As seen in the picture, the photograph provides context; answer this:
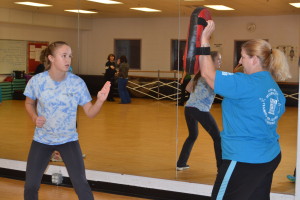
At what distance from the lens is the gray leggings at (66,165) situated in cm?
336

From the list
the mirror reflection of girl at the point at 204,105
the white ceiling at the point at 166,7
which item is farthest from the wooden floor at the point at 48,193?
the white ceiling at the point at 166,7

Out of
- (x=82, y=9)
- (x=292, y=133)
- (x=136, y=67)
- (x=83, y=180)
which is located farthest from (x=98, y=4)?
(x=83, y=180)

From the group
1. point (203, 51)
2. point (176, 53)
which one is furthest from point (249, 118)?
point (176, 53)

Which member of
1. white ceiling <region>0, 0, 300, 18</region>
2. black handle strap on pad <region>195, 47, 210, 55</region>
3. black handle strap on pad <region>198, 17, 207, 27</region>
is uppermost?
white ceiling <region>0, 0, 300, 18</region>

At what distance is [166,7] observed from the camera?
5.60 meters

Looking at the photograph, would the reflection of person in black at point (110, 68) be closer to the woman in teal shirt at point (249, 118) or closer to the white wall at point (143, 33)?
the white wall at point (143, 33)

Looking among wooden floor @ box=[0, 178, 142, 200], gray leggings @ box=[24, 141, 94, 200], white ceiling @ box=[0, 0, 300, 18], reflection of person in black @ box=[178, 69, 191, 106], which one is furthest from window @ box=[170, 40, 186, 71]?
gray leggings @ box=[24, 141, 94, 200]

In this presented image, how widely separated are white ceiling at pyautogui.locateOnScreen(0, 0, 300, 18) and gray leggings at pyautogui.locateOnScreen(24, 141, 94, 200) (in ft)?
7.82

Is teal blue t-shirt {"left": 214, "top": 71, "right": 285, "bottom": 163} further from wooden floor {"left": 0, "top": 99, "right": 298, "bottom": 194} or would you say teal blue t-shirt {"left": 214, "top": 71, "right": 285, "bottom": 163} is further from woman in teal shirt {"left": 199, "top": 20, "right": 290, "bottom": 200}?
wooden floor {"left": 0, "top": 99, "right": 298, "bottom": 194}

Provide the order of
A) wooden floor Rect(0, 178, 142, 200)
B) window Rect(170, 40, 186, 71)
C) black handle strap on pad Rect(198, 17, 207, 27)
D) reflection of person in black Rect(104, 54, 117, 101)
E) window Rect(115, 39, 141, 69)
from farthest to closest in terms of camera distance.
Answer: reflection of person in black Rect(104, 54, 117, 101) → window Rect(115, 39, 141, 69) → window Rect(170, 40, 186, 71) → wooden floor Rect(0, 178, 142, 200) → black handle strap on pad Rect(198, 17, 207, 27)

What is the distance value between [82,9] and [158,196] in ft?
8.22

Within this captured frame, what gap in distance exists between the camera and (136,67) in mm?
5941

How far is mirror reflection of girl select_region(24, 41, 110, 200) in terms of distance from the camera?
3.38 metres

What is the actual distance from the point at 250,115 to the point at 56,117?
4.80 ft
